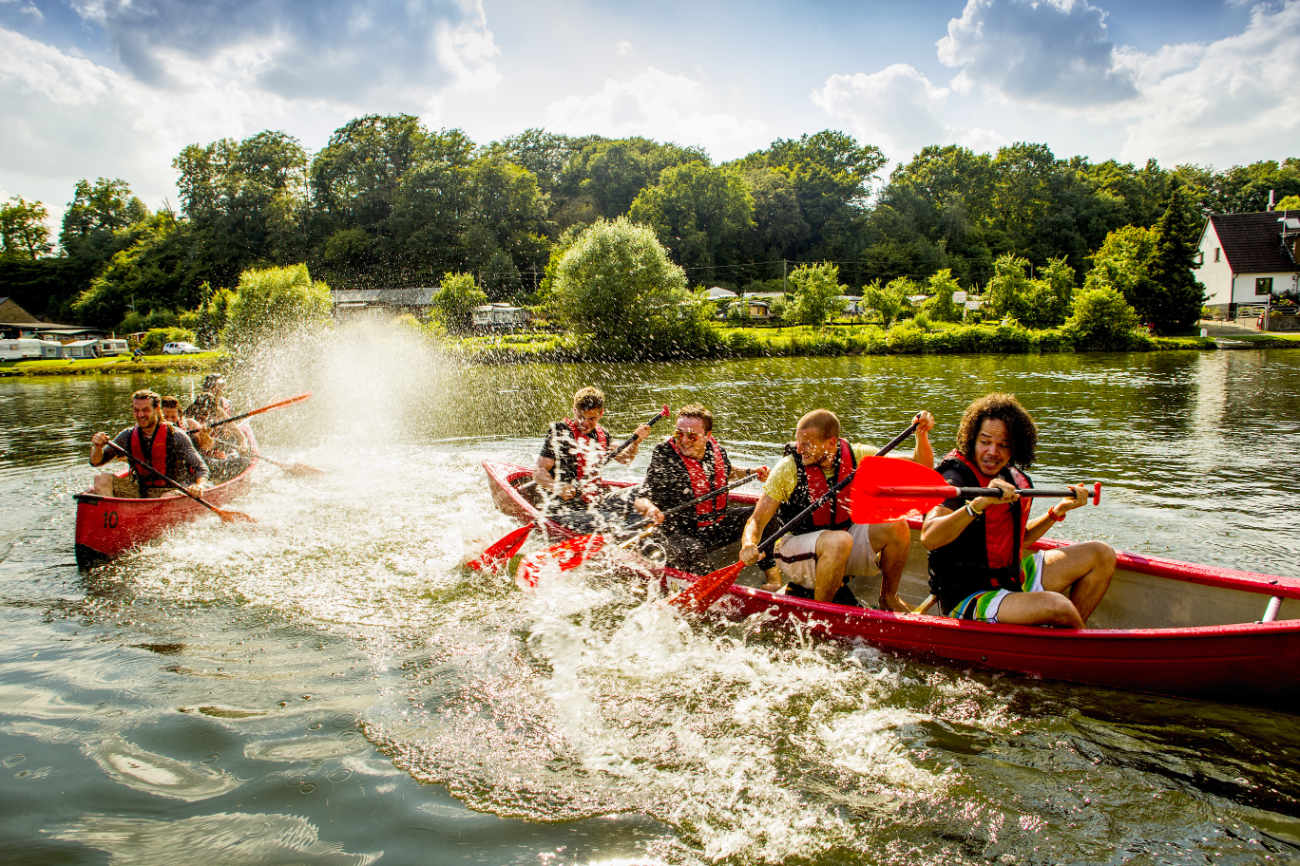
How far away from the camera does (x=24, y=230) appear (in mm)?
89312

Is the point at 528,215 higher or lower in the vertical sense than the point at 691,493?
higher

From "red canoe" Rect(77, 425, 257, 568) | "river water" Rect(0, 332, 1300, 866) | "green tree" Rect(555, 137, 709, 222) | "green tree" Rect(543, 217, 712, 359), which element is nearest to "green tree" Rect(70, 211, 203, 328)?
"green tree" Rect(555, 137, 709, 222)

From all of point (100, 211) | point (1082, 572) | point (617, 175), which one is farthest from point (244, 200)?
point (1082, 572)

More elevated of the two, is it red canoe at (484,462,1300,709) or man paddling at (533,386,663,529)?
man paddling at (533,386,663,529)

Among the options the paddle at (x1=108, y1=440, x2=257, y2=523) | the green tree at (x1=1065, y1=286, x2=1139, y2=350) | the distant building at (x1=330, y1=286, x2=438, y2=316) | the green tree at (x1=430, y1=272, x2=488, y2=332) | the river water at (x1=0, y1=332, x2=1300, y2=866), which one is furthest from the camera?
the distant building at (x1=330, y1=286, x2=438, y2=316)

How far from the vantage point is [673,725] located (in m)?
4.32

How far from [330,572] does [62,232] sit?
113m

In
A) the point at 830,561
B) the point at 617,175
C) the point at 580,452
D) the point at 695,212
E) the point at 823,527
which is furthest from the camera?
the point at 617,175

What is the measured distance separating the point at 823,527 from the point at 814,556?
0.24 m

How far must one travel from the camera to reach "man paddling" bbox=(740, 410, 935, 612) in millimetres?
5137

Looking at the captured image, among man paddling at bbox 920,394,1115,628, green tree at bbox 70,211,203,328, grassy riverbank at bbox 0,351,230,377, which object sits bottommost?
man paddling at bbox 920,394,1115,628

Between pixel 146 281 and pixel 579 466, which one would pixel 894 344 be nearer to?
pixel 579 466

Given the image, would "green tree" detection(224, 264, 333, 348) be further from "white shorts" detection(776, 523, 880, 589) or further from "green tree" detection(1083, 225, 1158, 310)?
"white shorts" detection(776, 523, 880, 589)

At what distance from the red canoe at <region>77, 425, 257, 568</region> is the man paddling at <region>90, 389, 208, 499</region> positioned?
271 mm
